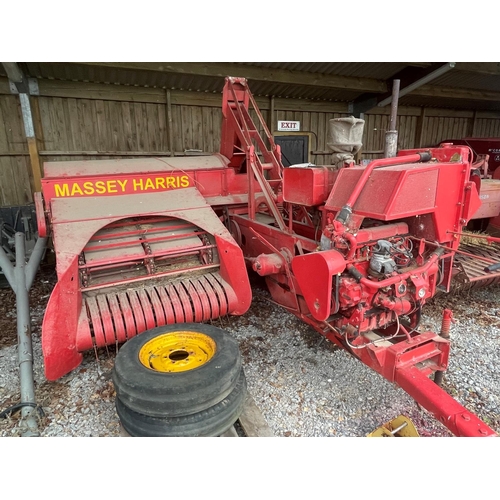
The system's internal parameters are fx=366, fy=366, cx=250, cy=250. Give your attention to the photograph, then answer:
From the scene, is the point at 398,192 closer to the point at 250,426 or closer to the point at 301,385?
the point at 301,385

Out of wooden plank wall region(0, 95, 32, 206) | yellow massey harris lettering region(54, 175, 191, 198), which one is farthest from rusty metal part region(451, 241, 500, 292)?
wooden plank wall region(0, 95, 32, 206)

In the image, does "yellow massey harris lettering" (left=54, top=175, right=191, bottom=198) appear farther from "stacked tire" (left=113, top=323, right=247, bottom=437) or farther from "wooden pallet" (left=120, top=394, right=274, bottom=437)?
"wooden pallet" (left=120, top=394, right=274, bottom=437)

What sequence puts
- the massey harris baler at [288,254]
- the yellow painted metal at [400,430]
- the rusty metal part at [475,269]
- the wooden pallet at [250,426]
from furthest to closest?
the rusty metal part at [475,269] < the massey harris baler at [288,254] < the wooden pallet at [250,426] < the yellow painted metal at [400,430]

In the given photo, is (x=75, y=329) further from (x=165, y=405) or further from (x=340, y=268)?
(x=340, y=268)

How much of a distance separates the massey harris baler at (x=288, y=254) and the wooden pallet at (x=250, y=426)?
2.40 ft

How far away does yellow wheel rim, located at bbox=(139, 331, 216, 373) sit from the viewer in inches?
87.3

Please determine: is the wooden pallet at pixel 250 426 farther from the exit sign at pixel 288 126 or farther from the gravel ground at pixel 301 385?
the exit sign at pixel 288 126

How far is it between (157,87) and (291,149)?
3.37m

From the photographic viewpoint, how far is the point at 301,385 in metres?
2.71

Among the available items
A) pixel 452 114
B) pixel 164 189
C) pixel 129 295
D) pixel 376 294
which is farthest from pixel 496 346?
pixel 452 114

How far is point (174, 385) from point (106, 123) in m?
6.15

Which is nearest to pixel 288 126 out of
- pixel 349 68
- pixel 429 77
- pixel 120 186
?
pixel 349 68

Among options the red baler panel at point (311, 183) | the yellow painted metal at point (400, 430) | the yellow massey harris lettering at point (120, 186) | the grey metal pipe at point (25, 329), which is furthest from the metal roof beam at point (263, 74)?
the yellow painted metal at point (400, 430)

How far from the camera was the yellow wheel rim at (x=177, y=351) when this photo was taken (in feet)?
7.27
